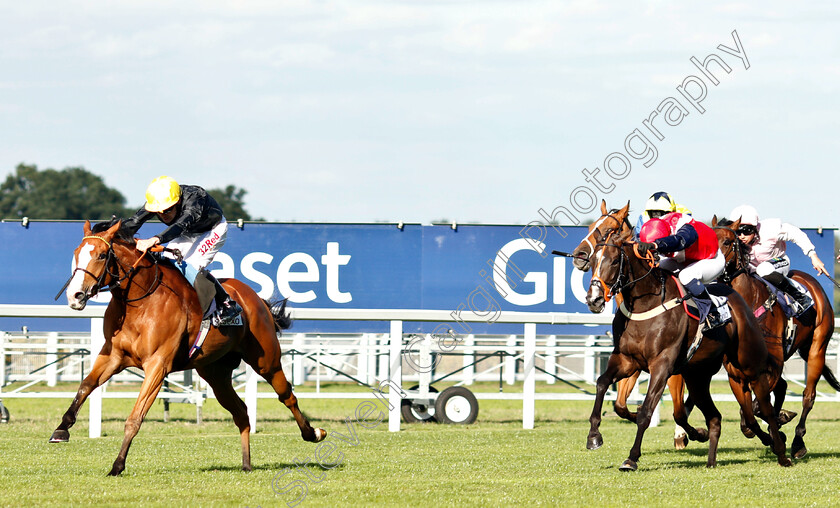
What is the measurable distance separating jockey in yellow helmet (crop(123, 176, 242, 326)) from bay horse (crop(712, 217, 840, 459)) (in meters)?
3.96

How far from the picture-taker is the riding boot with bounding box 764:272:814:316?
9031 millimetres

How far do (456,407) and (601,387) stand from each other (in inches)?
223

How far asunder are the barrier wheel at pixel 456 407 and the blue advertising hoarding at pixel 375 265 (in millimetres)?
1721

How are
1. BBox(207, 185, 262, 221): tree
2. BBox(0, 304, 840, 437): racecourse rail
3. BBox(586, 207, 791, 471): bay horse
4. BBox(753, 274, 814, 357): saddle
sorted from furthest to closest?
BBox(207, 185, 262, 221): tree < BBox(0, 304, 840, 437): racecourse rail < BBox(753, 274, 814, 357): saddle < BBox(586, 207, 791, 471): bay horse

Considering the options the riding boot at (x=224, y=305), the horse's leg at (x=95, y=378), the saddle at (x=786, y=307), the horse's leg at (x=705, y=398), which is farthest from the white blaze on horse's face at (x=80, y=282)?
the saddle at (x=786, y=307)

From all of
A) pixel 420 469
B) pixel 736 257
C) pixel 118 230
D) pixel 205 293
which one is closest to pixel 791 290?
pixel 736 257

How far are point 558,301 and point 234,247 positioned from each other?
442 cm

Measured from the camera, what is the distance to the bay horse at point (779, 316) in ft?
28.4

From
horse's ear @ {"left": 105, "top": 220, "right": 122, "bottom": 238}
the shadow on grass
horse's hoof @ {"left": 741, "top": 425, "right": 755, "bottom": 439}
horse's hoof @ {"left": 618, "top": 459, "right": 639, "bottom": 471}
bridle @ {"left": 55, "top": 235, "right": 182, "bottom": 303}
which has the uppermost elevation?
horse's ear @ {"left": 105, "top": 220, "right": 122, "bottom": 238}

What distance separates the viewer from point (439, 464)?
26.1ft

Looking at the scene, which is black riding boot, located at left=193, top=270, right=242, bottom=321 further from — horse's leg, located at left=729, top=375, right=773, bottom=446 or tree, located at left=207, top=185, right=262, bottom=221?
tree, located at left=207, top=185, right=262, bottom=221

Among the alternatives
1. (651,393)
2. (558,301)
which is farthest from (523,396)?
(651,393)

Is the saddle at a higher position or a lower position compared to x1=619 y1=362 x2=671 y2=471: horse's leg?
higher

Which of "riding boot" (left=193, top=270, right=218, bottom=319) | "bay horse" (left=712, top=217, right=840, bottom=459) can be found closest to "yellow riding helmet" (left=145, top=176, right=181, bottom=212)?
"riding boot" (left=193, top=270, right=218, bottom=319)
